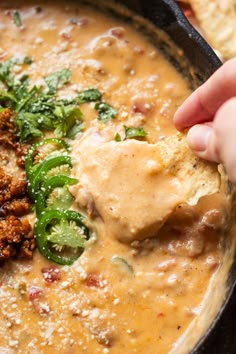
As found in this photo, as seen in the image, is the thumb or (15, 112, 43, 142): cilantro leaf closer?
the thumb

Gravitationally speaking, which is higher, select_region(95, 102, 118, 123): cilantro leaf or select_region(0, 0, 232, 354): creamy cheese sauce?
select_region(95, 102, 118, 123): cilantro leaf

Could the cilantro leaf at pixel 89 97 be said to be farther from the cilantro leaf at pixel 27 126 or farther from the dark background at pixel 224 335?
the dark background at pixel 224 335

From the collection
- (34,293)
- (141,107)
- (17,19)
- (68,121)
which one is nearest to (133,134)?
(141,107)

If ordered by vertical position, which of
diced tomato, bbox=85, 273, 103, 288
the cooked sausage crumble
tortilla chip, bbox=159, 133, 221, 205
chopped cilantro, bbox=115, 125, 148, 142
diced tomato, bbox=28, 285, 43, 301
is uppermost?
tortilla chip, bbox=159, 133, 221, 205

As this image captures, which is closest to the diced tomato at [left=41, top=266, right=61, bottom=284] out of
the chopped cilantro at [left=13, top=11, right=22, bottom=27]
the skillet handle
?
the skillet handle

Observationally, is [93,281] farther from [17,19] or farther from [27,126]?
[17,19]

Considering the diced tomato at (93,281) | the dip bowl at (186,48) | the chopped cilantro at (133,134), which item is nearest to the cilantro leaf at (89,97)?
the chopped cilantro at (133,134)

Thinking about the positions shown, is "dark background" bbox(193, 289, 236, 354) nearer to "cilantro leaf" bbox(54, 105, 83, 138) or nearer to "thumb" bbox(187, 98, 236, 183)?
"thumb" bbox(187, 98, 236, 183)
